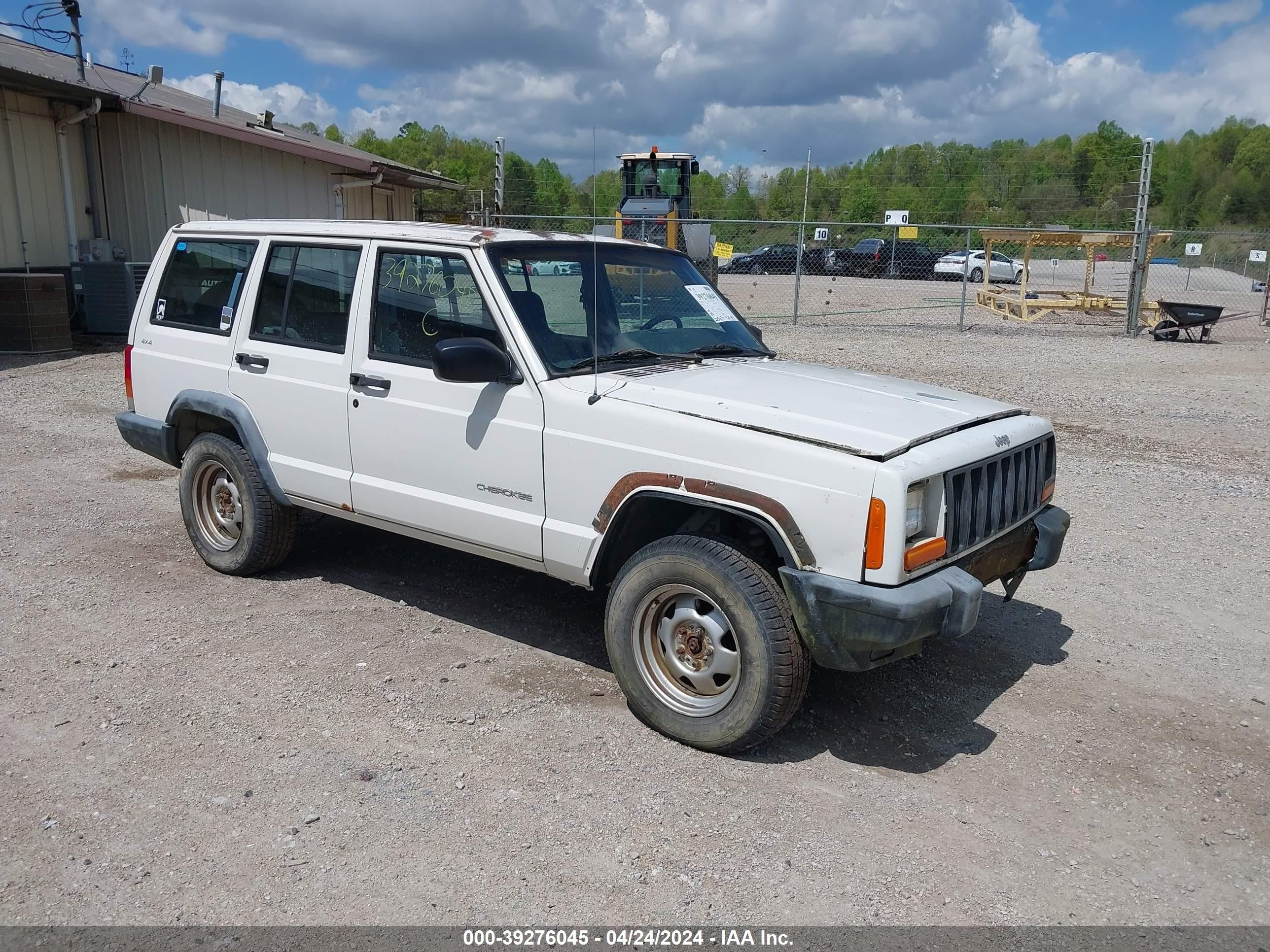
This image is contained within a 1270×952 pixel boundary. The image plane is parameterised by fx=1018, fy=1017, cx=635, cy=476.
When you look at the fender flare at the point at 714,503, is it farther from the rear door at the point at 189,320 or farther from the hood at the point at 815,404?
the rear door at the point at 189,320

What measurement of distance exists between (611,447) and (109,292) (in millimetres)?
14439

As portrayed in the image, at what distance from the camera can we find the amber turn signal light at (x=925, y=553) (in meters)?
3.59

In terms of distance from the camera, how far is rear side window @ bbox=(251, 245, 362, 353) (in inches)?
200

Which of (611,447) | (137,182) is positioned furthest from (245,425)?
(137,182)

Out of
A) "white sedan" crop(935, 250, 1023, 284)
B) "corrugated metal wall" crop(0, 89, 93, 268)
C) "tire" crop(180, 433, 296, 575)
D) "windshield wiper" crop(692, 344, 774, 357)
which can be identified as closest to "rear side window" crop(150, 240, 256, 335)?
"tire" crop(180, 433, 296, 575)

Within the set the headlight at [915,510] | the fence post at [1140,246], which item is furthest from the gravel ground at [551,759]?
the fence post at [1140,246]

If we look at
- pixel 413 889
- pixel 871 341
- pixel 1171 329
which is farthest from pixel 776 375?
pixel 1171 329

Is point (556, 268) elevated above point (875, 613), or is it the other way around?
point (556, 268)

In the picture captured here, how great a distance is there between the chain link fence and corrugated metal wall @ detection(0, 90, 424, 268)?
4287 millimetres

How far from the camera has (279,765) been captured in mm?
3842

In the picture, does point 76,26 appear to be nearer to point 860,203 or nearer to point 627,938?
point 627,938

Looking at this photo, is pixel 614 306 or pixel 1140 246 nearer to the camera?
pixel 614 306

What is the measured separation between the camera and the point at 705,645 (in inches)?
157

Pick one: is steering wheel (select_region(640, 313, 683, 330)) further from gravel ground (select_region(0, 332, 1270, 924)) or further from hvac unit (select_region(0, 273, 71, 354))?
hvac unit (select_region(0, 273, 71, 354))
